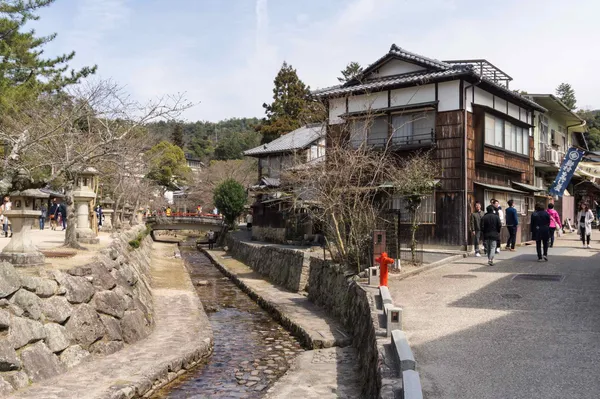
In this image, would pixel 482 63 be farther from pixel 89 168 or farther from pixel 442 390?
pixel 442 390

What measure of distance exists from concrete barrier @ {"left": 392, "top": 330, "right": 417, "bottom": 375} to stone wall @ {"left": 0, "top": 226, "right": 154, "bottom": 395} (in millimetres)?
5799

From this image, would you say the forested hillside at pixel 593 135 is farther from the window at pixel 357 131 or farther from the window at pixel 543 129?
the window at pixel 357 131

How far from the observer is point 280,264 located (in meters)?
24.7

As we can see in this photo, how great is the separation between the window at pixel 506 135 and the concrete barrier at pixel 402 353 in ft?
56.8

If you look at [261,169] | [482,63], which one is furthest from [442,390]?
[261,169]

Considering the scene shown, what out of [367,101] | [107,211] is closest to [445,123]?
[367,101]

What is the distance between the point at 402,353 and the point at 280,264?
1819 cm

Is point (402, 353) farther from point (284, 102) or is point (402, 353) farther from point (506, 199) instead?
point (284, 102)

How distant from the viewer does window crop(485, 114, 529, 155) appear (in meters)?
23.1

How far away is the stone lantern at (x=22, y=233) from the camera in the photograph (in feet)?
36.6

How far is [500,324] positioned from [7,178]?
989 cm

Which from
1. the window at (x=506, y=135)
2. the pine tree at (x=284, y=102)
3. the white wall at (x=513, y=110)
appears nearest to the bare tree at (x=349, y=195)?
the window at (x=506, y=135)

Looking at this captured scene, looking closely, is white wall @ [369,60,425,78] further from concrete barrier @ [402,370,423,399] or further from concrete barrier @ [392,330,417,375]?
concrete barrier @ [402,370,423,399]

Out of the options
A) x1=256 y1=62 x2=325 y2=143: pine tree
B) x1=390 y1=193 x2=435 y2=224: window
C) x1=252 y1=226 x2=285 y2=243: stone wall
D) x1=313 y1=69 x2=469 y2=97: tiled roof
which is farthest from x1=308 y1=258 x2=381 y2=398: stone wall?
x1=256 y1=62 x2=325 y2=143: pine tree
